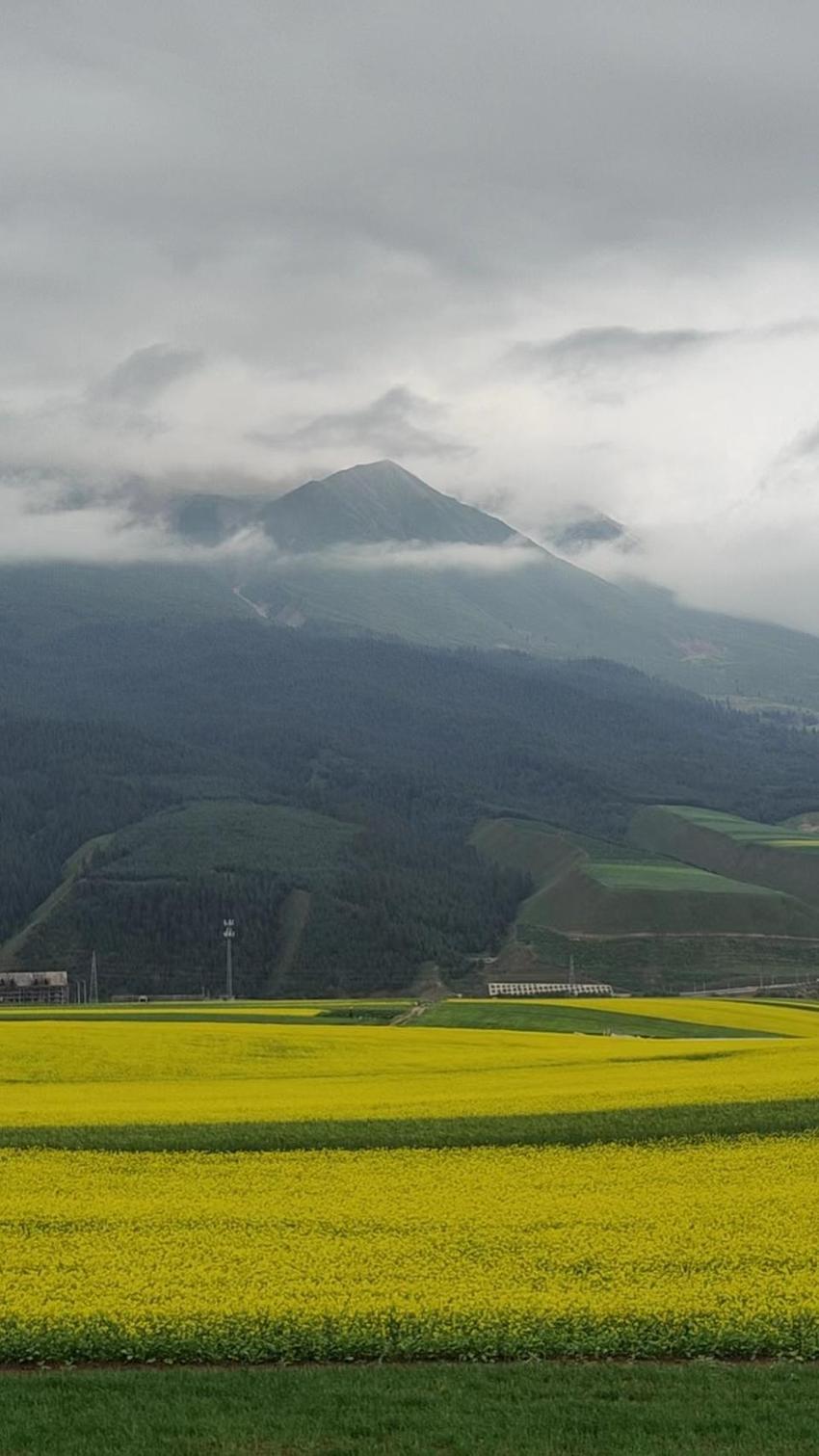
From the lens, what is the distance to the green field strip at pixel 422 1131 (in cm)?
4103

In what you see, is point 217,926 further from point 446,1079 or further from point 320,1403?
point 320,1403

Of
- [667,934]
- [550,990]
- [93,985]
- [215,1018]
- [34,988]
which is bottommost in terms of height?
[93,985]

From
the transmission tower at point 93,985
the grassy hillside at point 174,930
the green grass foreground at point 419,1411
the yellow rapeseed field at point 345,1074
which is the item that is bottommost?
the transmission tower at point 93,985

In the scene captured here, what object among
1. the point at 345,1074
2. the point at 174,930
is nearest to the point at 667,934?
the point at 174,930

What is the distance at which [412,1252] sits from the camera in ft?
99.2

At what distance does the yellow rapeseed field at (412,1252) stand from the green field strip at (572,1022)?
59.6m

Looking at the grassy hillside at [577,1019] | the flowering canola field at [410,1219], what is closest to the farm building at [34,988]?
the grassy hillside at [577,1019]

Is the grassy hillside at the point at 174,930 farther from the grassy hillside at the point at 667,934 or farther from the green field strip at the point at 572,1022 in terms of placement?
the green field strip at the point at 572,1022

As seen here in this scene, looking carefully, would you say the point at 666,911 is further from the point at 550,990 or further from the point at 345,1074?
the point at 345,1074

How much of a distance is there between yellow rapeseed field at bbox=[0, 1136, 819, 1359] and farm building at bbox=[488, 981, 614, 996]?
111 m

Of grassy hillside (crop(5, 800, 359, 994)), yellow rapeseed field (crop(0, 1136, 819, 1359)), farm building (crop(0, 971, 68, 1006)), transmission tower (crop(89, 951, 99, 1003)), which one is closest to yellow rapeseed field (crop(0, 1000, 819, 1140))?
yellow rapeseed field (crop(0, 1136, 819, 1359))

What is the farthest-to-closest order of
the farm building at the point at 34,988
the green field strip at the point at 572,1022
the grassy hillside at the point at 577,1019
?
1. the farm building at the point at 34,988
2. the grassy hillside at the point at 577,1019
3. the green field strip at the point at 572,1022

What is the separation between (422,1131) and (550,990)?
11247 centimetres

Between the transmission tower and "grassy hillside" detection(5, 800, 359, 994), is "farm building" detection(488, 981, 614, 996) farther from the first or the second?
the transmission tower
